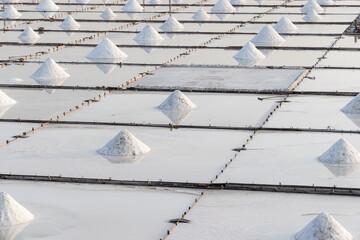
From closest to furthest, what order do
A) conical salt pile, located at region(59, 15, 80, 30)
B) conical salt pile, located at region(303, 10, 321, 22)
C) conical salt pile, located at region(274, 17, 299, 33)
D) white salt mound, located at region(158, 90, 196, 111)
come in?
white salt mound, located at region(158, 90, 196, 111)
conical salt pile, located at region(274, 17, 299, 33)
conical salt pile, located at region(59, 15, 80, 30)
conical salt pile, located at region(303, 10, 321, 22)

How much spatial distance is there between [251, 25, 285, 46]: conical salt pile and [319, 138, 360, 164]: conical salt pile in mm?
13823

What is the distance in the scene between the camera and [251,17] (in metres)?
34.6

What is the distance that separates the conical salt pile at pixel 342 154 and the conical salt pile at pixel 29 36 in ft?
55.2

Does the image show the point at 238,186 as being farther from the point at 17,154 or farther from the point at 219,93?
the point at 219,93

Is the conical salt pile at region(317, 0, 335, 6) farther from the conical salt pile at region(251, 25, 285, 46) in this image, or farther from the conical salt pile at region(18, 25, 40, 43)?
the conical salt pile at region(18, 25, 40, 43)

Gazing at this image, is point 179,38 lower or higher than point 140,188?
higher

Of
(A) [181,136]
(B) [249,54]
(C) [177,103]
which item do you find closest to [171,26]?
(B) [249,54]

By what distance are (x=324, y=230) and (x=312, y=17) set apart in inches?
950

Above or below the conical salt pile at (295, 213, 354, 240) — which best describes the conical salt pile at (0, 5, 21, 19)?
above

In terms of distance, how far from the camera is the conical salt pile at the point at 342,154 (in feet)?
43.3

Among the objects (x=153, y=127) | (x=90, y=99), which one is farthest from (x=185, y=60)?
(x=153, y=127)

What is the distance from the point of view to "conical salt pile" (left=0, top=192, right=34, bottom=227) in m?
10.7

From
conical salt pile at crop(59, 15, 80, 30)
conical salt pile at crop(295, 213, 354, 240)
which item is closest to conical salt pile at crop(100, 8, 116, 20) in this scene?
conical salt pile at crop(59, 15, 80, 30)

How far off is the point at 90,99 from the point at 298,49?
9120mm
